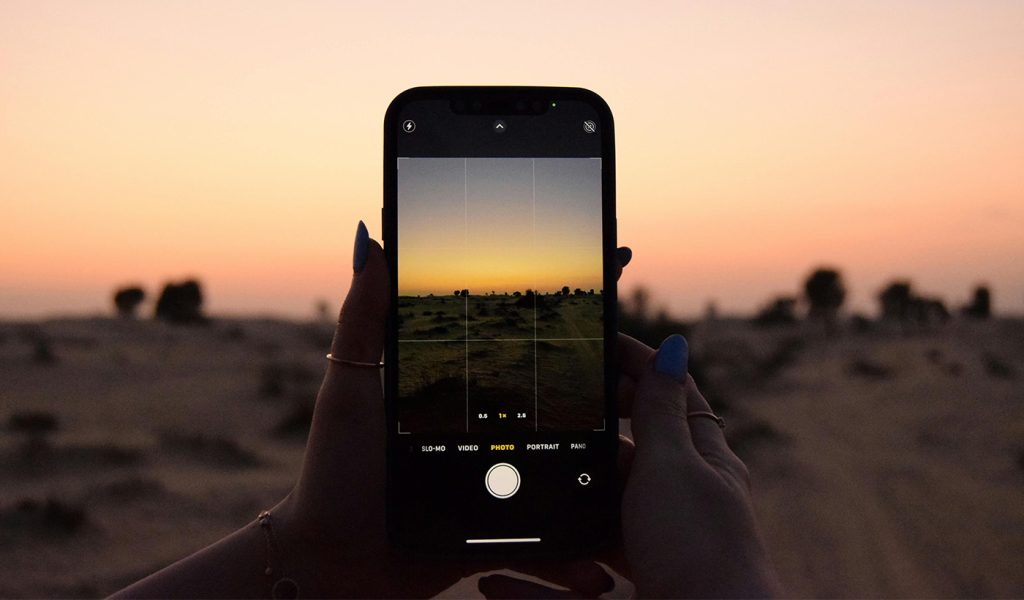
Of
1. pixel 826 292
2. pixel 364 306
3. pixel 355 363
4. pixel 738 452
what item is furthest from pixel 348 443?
pixel 826 292

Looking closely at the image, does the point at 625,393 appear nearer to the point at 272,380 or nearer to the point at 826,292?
the point at 272,380

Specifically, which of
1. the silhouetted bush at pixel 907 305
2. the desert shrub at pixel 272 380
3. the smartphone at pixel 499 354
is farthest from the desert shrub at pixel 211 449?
the silhouetted bush at pixel 907 305

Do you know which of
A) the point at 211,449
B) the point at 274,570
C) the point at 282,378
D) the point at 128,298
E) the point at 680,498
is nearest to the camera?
the point at 680,498

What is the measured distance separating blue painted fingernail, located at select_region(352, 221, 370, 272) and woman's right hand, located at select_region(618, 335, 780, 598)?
0.91 metres

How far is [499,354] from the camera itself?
2.98 meters

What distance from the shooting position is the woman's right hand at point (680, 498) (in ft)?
8.13

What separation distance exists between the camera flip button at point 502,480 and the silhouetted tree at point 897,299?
36.9m

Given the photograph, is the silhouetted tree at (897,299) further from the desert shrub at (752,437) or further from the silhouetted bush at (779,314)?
the desert shrub at (752,437)

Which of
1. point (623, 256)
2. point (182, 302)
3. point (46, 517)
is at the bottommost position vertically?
point (46, 517)

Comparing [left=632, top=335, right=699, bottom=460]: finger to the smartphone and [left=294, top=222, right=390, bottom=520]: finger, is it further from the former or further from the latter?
[left=294, top=222, right=390, bottom=520]: finger

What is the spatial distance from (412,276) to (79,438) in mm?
11852

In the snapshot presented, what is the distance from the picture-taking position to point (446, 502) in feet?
9.73

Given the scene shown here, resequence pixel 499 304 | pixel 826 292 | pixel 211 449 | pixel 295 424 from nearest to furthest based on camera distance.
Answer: pixel 499 304
pixel 211 449
pixel 295 424
pixel 826 292

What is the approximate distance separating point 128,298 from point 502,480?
36392 millimetres
